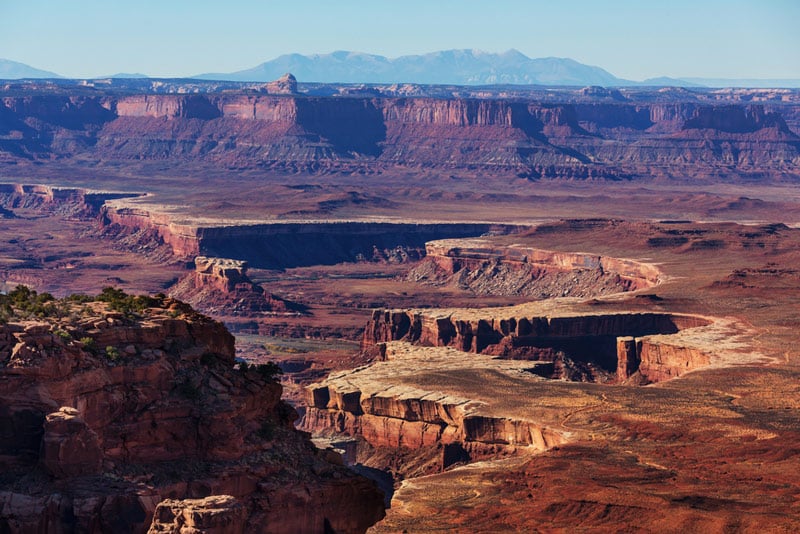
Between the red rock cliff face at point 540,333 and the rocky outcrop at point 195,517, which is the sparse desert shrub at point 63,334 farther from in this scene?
the red rock cliff face at point 540,333

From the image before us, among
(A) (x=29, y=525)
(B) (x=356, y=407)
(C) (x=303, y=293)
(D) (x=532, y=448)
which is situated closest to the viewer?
(A) (x=29, y=525)

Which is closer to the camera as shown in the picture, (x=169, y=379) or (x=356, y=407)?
(x=169, y=379)

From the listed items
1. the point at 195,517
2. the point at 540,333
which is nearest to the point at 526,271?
the point at 540,333

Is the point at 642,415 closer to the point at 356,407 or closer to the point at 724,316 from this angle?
the point at 356,407

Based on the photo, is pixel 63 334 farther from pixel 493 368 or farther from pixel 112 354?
pixel 493 368

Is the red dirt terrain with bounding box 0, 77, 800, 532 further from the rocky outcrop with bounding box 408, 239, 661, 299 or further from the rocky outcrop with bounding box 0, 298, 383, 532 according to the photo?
the rocky outcrop with bounding box 408, 239, 661, 299

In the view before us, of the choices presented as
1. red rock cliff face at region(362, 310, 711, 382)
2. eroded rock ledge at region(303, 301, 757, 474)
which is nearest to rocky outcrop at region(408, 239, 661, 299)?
red rock cliff face at region(362, 310, 711, 382)

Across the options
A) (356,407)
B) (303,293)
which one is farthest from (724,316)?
(303,293)
